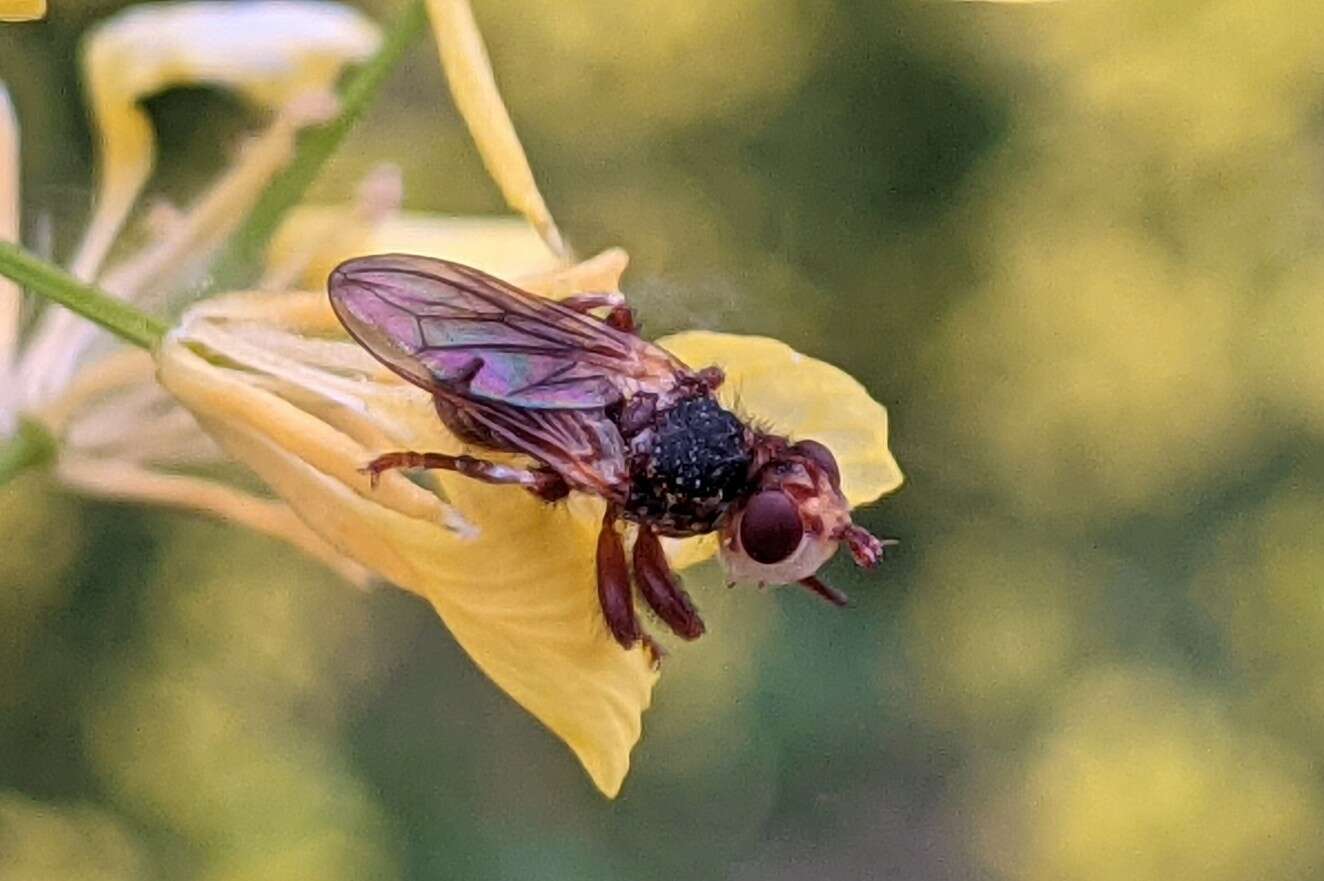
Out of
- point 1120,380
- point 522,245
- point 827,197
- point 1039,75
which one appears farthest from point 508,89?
point 522,245

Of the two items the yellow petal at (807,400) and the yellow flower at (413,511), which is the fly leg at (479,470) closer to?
the yellow flower at (413,511)

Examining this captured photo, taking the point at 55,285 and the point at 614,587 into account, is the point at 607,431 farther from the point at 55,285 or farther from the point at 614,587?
the point at 55,285

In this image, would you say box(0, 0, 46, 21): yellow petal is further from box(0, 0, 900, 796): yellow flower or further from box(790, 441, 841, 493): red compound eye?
box(790, 441, 841, 493): red compound eye

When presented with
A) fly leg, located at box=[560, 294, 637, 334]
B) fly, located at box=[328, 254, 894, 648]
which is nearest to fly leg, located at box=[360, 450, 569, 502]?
fly, located at box=[328, 254, 894, 648]

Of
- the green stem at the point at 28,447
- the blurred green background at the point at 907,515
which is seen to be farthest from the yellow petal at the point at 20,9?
the blurred green background at the point at 907,515

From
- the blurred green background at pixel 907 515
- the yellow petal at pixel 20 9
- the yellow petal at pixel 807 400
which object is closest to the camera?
the yellow petal at pixel 20 9

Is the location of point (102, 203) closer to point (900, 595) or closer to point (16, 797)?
point (16, 797)
